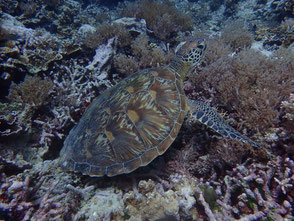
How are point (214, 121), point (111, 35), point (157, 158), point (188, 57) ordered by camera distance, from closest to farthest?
point (214, 121) < point (157, 158) < point (188, 57) < point (111, 35)

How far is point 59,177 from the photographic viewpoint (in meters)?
2.49

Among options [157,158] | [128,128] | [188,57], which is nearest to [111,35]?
[188,57]

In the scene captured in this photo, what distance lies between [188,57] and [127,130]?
198cm

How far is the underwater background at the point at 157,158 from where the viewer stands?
1834 millimetres

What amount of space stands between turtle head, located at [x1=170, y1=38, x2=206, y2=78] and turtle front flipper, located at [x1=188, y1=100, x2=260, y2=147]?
2.65ft

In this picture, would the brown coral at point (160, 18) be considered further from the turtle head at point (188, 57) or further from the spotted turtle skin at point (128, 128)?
the spotted turtle skin at point (128, 128)

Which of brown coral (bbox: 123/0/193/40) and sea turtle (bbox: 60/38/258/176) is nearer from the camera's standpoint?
sea turtle (bbox: 60/38/258/176)

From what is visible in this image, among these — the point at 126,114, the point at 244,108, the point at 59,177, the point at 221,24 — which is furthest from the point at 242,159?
the point at 221,24

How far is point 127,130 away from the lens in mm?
2391

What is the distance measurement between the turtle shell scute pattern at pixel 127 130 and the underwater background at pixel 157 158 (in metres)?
0.38

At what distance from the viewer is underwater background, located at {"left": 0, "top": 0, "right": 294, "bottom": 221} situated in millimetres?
1834

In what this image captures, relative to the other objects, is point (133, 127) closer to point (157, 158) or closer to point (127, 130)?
point (127, 130)

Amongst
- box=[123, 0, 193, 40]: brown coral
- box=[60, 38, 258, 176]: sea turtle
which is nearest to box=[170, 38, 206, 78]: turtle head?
box=[60, 38, 258, 176]: sea turtle

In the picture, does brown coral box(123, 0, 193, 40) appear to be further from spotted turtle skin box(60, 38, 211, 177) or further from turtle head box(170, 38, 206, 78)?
spotted turtle skin box(60, 38, 211, 177)
